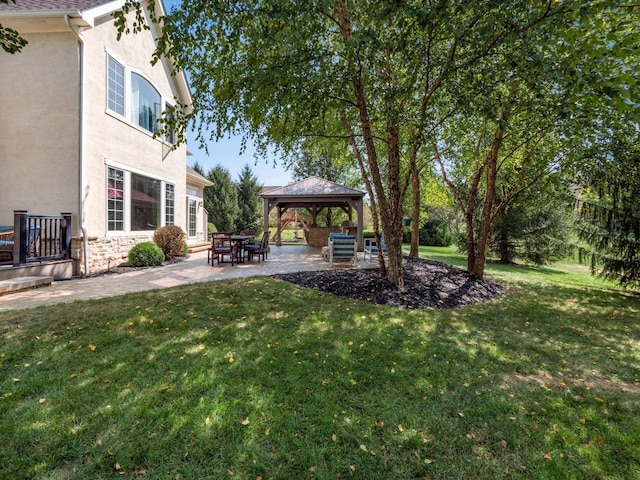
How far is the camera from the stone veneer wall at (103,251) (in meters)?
7.88

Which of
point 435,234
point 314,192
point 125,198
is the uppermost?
point 314,192

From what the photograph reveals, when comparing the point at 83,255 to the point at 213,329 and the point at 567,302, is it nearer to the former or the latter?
the point at 213,329

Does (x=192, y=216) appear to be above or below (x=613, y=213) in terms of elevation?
above

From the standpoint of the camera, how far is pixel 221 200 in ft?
85.1

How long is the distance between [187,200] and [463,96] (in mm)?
13826

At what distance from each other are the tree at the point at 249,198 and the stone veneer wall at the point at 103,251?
1780cm

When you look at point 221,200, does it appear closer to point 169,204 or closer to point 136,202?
point 169,204

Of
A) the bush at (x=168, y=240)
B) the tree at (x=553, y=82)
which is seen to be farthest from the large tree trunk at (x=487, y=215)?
the bush at (x=168, y=240)

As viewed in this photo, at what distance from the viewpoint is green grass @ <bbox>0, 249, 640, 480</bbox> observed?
2.22 metres

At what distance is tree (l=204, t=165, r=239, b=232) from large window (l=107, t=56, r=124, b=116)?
15888 mm

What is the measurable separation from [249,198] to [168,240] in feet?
60.4

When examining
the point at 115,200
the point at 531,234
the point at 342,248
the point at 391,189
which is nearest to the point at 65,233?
the point at 115,200

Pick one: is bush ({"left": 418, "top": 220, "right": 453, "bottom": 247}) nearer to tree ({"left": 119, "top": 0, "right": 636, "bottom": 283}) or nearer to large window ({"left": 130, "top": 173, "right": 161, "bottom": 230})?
large window ({"left": 130, "top": 173, "right": 161, "bottom": 230})

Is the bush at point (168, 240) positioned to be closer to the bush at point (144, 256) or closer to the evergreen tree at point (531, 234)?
the bush at point (144, 256)
